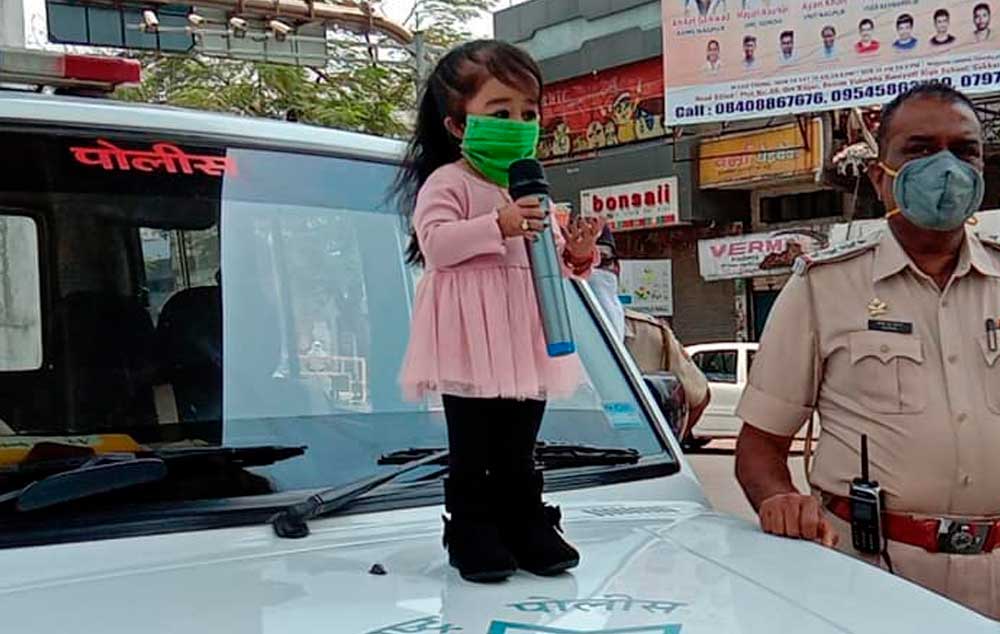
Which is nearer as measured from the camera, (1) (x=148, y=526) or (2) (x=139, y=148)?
(1) (x=148, y=526)

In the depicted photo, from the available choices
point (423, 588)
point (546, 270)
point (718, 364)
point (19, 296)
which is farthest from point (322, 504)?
point (718, 364)

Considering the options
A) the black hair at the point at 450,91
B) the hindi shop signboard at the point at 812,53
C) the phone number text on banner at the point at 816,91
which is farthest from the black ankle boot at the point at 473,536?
the hindi shop signboard at the point at 812,53

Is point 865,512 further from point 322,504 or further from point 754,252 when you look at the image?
point 754,252

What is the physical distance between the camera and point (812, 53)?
55.7ft

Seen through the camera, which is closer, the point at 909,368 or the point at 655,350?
the point at 909,368

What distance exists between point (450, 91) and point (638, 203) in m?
19.0

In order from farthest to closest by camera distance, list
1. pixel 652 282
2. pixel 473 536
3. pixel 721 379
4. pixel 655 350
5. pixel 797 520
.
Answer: pixel 652 282, pixel 721 379, pixel 655 350, pixel 797 520, pixel 473 536

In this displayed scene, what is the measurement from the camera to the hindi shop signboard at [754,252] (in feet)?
61.1

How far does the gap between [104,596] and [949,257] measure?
1595 mm

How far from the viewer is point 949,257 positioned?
2262 mm

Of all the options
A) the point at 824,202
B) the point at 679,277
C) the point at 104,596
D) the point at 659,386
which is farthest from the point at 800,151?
the point at 104,596

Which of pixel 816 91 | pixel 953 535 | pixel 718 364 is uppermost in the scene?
pixel 816 91

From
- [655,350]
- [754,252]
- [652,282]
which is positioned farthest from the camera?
[652,282]

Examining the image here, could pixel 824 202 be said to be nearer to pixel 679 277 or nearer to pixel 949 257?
pixel 679 277
